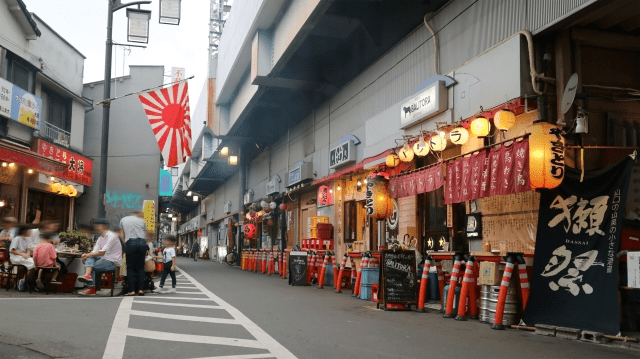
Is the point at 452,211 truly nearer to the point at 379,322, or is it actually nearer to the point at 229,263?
the point at 379,322

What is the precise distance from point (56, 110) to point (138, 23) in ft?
43.8

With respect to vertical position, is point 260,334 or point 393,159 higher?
point 393,159

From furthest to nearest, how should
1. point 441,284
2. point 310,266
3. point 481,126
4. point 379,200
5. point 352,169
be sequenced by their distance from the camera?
point 310,266, point 352,169, point 379,200, point 441,284, point 481,126

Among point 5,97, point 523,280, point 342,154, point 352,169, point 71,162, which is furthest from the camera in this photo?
point 71,162

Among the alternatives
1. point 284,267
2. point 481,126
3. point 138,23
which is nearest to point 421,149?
point 481,126

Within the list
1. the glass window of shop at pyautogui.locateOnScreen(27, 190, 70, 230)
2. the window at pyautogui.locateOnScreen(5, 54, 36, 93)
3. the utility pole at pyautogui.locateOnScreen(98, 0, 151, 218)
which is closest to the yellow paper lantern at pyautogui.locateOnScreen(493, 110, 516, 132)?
the utility pole at pyautogui.locateOnScreen(98, 0, 151, 218)

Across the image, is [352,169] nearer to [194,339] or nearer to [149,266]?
[149,266]

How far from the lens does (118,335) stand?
7703 millimetres

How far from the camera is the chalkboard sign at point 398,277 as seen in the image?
38.8ft

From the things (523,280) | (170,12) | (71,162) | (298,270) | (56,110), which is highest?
(170,12)

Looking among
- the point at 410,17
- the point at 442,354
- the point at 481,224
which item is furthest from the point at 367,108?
the point at 442,354

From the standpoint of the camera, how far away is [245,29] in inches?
981

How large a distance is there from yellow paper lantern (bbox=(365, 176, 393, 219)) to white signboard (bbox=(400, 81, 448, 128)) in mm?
1791

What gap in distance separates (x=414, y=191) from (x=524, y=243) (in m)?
3.88
